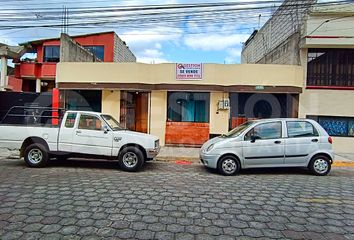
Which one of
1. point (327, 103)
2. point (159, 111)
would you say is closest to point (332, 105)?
point (327, 103)

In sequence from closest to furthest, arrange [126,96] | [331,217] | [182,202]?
[331,217] < [182,202] < [126,96]

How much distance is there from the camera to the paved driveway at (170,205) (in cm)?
414

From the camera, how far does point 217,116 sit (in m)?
14.1

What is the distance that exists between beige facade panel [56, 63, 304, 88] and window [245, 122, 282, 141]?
551 centimetres

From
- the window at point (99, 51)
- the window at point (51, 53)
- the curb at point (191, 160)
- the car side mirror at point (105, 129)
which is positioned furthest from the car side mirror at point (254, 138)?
the window at point (51, 53)

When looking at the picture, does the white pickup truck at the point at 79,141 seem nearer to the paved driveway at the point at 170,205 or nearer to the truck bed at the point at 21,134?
the truck bed at the point at 21,134

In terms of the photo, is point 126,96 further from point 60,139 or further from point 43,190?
point 43,190

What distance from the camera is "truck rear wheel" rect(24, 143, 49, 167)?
8.77 metres

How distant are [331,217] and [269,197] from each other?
130 cm

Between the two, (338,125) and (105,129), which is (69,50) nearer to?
(105,129)

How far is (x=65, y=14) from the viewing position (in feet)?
45.2

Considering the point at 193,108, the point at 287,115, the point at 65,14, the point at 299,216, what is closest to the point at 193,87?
the point at 193,108

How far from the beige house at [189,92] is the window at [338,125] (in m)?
1.43

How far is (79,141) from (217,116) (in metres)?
7.31
